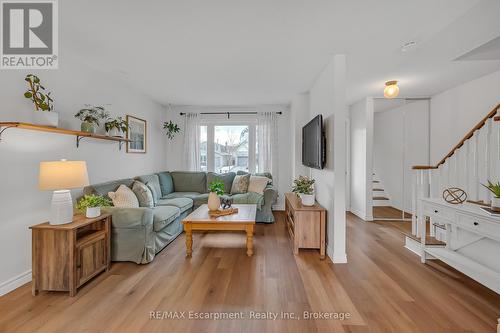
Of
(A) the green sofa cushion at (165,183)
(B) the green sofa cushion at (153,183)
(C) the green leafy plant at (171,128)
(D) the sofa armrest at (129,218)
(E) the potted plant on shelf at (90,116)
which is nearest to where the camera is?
(D) the sofa armrest at (129,218)

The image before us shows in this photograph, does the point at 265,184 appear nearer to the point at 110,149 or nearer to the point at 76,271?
the point at 110,149

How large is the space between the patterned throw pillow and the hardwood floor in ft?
A: 6.06

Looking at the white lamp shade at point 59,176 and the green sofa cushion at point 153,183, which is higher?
the white lamp shade at point 59,176

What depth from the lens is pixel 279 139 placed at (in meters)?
5.38

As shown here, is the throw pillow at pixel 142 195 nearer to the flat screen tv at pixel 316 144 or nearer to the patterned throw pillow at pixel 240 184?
the patterned throw pillow at pixel 240 184

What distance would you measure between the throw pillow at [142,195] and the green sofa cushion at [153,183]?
0.36 meters

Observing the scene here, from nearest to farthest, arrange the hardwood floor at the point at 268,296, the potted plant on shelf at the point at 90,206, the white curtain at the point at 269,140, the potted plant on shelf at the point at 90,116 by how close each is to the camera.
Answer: the hardwood floor at the point at 268,296
the potted plant on shelf at the point at 90,206
the potted plant on shelf at the point at 90,116
the white curtain at the point at 269,140

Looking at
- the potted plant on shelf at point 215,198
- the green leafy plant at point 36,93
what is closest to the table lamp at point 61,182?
the green leafy plant at point 36,93

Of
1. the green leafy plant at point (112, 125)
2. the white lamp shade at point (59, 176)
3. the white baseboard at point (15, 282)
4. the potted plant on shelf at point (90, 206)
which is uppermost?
the green leafy plant at point (112, 125)

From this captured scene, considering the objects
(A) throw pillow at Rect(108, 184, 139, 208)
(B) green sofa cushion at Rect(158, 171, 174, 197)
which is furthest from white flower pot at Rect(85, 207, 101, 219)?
(B) green sofa cushion at Rect(158, 171, 174, 197)

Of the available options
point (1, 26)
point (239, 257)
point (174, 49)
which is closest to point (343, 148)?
point (239, 257)

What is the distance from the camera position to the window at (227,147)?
5.51 meters

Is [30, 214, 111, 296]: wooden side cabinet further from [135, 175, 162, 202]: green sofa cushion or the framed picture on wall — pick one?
the framed picture on wall

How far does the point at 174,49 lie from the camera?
8.53ft
